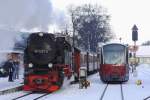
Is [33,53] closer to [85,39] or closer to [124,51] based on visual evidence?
[124,51]

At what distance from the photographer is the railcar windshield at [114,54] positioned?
1371 inches

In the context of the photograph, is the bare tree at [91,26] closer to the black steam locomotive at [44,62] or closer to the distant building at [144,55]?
the black steam locomotive at [44,62]

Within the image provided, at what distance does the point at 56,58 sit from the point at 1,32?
3337 mm

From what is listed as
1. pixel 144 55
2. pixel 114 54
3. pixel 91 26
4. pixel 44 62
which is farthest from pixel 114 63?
pixel 144 55

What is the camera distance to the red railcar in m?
34.4

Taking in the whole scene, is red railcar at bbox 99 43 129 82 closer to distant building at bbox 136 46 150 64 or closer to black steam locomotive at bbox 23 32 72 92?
black steam locomotive at bbox 23 32 72 92

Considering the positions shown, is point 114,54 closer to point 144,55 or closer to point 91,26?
point 91,26

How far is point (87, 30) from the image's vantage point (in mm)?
83562

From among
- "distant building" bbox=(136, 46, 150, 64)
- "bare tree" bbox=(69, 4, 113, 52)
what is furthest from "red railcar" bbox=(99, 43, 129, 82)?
"distant building" bbox=(136, 46, 150, 64)

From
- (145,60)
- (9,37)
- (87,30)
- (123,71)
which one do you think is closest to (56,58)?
(9,37)

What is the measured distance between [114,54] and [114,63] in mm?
710

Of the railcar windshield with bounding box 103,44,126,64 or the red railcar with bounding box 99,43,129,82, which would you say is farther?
the railcar windshield with bounding box 103,44,126,64

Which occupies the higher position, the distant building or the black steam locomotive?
the distant building

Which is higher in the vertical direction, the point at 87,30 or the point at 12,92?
the point at 87,30
